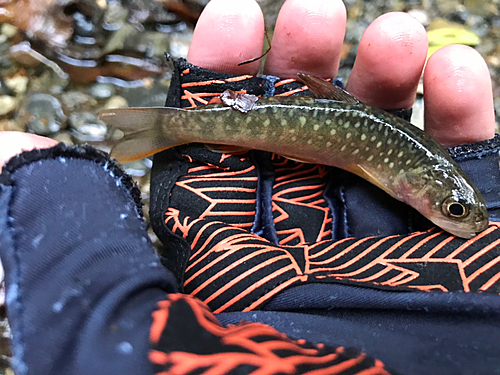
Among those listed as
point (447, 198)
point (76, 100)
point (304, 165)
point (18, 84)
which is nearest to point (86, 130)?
point (76, 100)

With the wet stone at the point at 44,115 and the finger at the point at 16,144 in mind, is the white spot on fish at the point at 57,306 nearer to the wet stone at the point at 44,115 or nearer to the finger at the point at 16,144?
the finger at the point at 16,144

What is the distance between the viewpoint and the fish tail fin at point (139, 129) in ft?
3.18

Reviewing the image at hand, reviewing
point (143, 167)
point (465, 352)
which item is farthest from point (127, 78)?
point (465, 352)

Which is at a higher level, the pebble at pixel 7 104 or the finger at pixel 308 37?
the finger at pixel 308 37

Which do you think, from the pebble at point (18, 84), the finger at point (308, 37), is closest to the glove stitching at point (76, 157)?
the finger at point (308, 37)

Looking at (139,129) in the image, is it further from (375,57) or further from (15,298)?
(375,57)

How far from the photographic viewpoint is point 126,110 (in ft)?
3.15

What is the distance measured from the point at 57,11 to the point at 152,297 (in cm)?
158

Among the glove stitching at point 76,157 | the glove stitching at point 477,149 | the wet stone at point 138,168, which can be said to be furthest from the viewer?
the wet stone at point 138,168

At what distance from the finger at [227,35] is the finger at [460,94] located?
0.51 metres

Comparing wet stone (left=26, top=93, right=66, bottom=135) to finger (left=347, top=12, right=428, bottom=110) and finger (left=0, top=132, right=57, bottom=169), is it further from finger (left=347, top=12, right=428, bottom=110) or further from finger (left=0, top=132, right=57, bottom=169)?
finger (left=347, top=12, right=428, bottom=110)

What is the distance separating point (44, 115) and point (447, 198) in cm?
151

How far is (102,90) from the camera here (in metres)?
1.61

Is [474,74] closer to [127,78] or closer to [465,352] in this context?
[465,352]
